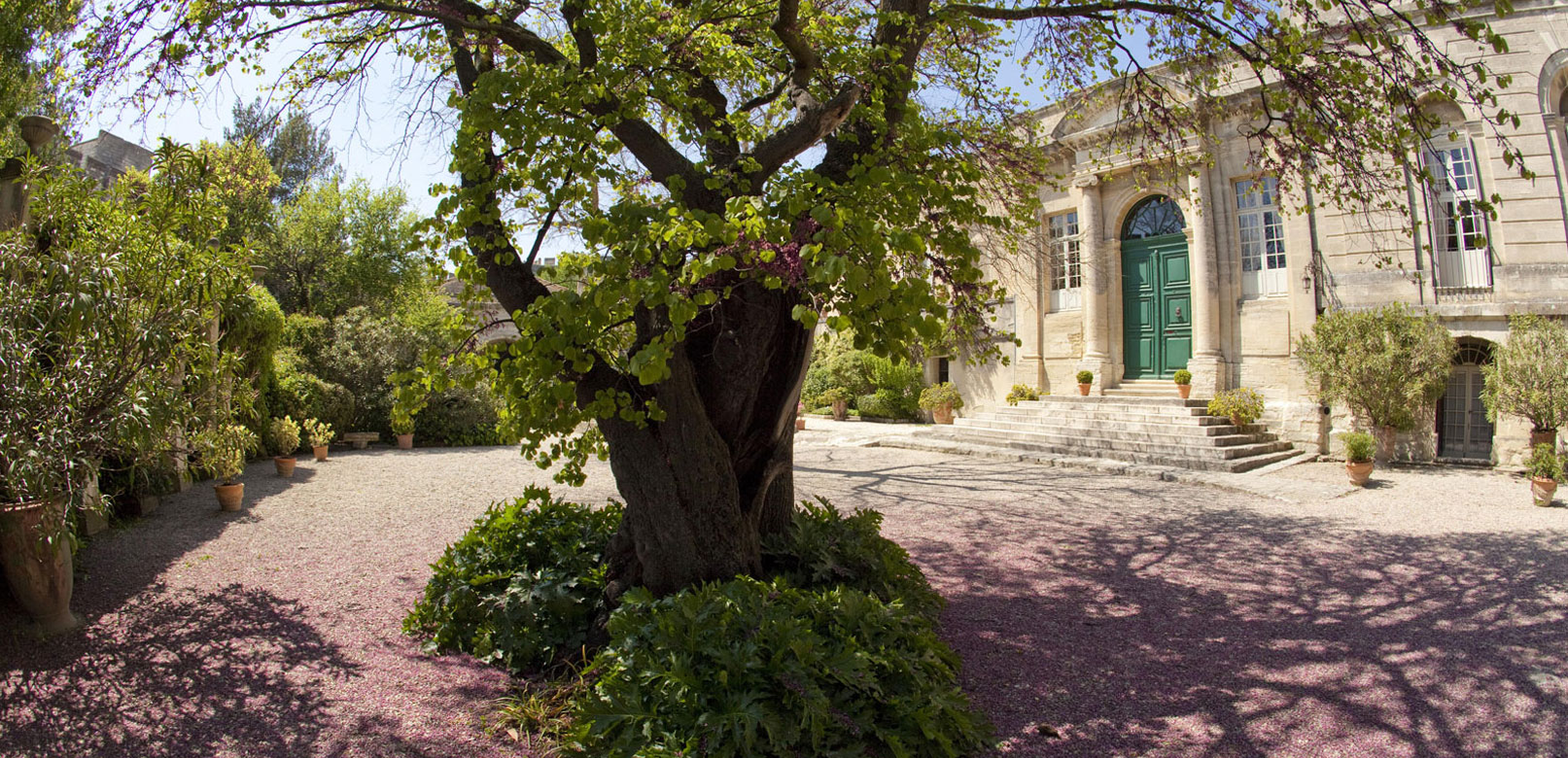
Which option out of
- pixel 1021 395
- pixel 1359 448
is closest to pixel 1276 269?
pixel 1359 448

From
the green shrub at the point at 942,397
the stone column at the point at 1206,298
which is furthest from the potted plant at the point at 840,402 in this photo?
the stone column at the point at 1206,298

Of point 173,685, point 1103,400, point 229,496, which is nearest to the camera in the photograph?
point 173,685

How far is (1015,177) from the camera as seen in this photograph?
6.81m

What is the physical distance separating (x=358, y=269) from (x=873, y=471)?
19.0 m

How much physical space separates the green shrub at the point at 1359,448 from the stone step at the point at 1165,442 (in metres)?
1.57

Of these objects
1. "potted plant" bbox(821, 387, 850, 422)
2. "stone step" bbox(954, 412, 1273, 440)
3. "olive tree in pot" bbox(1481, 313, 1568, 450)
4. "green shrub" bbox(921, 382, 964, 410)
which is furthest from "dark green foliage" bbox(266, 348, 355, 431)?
"olive tree in pot" bbox(1481, 313, 1568, 450)

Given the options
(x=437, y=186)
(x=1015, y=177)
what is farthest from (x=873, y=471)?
(x=437, y=186)

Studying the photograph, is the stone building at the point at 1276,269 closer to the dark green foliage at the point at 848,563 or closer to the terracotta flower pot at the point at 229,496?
the dark green foliage at the point at 848,563

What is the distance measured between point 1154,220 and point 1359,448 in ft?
20.7

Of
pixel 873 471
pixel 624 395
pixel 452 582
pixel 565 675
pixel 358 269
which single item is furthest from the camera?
pixel 358 269

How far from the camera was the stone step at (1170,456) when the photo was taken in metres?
10.6

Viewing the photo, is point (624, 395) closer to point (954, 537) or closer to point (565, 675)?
point (565, 675)

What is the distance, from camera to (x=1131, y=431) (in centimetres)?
1227

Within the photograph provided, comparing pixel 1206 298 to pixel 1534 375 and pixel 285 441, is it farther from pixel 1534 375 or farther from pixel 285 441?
pixel 285 441
